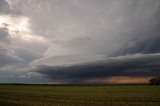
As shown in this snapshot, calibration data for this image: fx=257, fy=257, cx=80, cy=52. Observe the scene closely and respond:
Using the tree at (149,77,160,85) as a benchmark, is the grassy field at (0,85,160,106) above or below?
below

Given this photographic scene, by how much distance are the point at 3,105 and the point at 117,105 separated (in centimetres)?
1535

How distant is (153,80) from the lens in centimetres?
16562

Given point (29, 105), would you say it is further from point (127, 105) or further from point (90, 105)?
point (127, 105)

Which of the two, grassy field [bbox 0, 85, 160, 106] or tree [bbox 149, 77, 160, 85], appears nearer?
grassy field [bbox 0, 85, 160, 106]

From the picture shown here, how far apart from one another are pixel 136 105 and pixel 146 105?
1301 mm

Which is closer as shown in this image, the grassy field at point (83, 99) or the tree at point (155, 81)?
the grassy field at point (83, 99)

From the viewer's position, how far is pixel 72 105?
34.7 meters

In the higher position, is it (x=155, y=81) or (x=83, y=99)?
(x=155, y=81)

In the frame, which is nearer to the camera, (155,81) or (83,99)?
(83,99)

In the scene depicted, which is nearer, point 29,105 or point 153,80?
point 29,105

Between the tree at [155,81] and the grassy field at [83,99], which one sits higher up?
the tree at [155,81]

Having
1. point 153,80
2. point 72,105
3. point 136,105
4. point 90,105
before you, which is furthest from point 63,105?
point 153,80

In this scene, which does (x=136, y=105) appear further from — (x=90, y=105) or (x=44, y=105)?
(x=44, y=105)

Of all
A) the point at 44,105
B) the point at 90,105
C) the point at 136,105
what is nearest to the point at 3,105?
the point at 44,105
